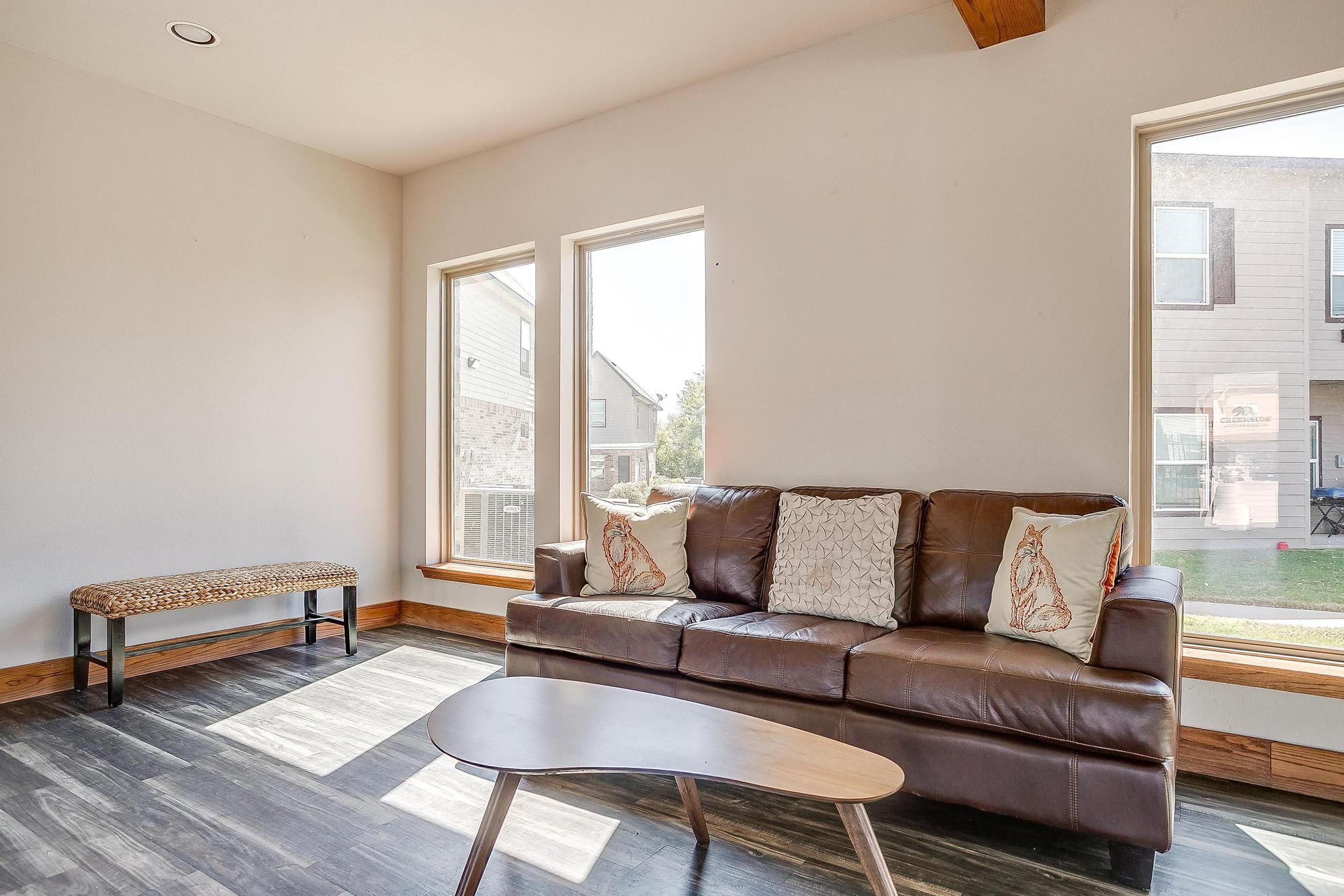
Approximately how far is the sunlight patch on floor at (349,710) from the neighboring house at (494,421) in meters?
0.91

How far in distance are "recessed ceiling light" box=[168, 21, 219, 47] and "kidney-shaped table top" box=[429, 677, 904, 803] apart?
3.08 m

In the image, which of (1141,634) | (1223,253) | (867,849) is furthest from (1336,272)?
(867,849)

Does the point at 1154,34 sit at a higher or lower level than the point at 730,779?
higher

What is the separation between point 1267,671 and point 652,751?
2.10 meters

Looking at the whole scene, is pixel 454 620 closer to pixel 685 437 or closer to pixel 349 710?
pixel 349 710

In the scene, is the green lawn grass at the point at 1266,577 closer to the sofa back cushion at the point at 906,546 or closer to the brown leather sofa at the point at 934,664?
the brown leather sofa at the point at 934,664

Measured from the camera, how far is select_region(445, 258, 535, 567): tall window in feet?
15.3

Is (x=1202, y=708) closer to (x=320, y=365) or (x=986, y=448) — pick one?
(x=986, y=448)

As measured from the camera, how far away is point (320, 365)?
4.67 m

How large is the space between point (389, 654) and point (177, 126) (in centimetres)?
296

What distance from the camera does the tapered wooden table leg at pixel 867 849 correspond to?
1.52m

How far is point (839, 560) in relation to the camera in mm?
2871

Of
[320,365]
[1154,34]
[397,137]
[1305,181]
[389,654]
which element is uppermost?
[397,137]

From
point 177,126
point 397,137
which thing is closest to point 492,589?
point 397,137
